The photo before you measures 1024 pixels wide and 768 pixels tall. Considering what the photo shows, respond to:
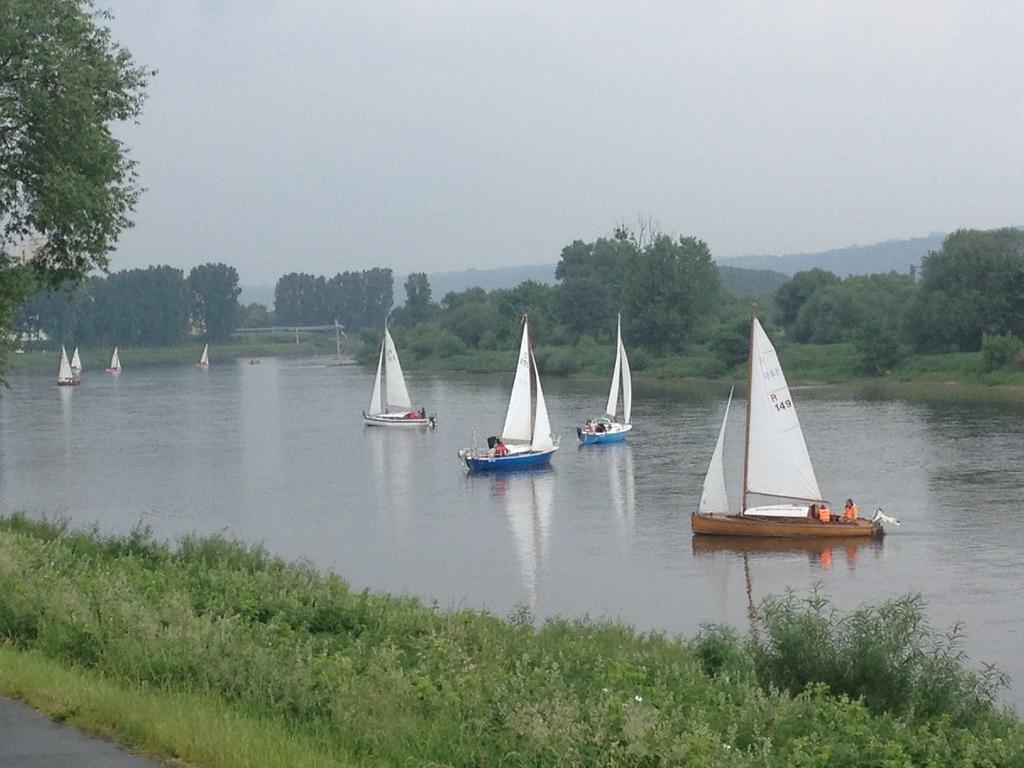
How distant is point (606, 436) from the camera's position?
204ft

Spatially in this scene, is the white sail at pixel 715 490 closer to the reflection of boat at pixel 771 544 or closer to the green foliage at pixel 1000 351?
the reflection of boat at pixel 771 544

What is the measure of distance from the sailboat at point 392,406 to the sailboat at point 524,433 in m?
16.5

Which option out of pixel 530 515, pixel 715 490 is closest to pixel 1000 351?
pixel 530 515

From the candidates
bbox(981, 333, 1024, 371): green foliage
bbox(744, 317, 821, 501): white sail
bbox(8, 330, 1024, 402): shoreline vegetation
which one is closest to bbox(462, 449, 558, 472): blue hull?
bbox(744, 317, 821, 501): white sail

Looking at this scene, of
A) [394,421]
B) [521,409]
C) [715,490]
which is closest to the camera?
[715,490]

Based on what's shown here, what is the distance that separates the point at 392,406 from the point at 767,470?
144 ft

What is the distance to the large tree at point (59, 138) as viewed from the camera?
2250 cm

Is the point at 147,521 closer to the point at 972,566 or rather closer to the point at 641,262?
the point at 972,566

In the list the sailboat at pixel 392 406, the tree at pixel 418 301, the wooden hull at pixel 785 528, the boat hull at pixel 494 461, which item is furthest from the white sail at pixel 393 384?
the tree at pixel 418 301

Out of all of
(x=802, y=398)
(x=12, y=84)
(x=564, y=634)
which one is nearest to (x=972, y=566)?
(x=564, y=634)

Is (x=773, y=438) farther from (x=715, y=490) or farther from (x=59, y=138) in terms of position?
(x=59, y=138)

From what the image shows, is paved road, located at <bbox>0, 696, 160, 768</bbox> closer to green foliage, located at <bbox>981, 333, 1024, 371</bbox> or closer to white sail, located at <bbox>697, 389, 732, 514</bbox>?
white sail, located at <bbox>697, 389, 732, 514</bbox>

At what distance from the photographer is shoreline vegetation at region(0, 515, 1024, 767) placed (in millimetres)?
8453

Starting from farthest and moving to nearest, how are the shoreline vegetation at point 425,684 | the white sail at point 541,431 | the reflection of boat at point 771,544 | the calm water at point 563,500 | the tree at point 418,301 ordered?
1. the tree at point 418,301
2. the white sail at point 541,431
3. the reflection of boat at point 771,544
4. the calm water at point 563,500
5. the shoreline vegetation at point 425,684
